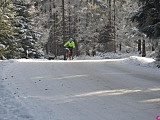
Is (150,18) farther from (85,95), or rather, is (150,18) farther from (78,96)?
(78,96)

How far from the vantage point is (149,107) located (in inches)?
341

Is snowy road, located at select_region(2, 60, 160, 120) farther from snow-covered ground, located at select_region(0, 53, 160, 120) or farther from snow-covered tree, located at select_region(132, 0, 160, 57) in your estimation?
snow-covered tree, located at select_region(132, 0, 160, 57)

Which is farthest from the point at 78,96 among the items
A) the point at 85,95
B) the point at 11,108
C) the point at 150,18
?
the point at 150,18

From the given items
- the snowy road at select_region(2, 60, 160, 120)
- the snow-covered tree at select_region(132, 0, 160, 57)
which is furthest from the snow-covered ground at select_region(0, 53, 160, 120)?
the snow-covered tree at select_region(132, 0, 160, 57)

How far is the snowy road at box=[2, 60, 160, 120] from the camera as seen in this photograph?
8.14 meters

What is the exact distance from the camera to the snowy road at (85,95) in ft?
26.7

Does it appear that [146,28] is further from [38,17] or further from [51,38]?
[51,38]

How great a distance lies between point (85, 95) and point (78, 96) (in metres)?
0.24

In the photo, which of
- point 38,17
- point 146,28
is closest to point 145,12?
point 146,28

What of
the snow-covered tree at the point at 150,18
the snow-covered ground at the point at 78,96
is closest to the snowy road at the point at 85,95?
the snow-covered ground at the point at 78,96

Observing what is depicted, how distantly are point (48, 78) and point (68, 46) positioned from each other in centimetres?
1687

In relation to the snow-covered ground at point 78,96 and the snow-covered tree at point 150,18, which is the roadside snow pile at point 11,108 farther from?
the snow-covered tree at point 150,18

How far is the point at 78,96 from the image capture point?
10.2 m

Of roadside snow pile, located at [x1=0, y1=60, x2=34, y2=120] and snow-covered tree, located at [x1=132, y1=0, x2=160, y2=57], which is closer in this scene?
roadside snow pile, located at [x1=0, y1=60, x2=34, y2=120]
